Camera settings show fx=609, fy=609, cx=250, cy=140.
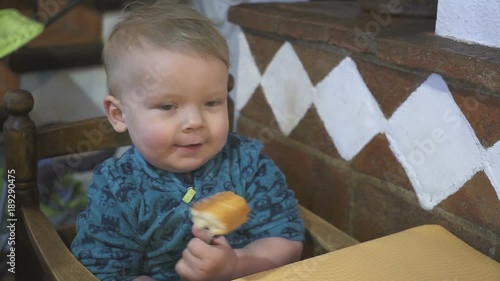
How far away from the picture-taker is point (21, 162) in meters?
1.09

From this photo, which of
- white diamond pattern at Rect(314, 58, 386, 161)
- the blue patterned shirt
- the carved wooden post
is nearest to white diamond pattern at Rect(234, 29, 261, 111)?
white diamond pattern at Rect(314, 58, 386, 161)

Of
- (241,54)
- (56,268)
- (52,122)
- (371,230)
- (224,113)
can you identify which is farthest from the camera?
(52,122)

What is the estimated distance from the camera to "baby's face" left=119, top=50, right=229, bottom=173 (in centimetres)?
95

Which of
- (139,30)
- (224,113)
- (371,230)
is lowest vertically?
(371,230)

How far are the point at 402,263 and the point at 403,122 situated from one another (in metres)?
0.32

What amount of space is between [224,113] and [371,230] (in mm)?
398

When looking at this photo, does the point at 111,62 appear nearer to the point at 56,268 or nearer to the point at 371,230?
the point at 56,268

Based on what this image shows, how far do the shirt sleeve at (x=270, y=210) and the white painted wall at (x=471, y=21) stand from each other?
1.32 ft

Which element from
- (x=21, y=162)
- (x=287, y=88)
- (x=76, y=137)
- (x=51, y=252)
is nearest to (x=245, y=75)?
(x=287, y=88)

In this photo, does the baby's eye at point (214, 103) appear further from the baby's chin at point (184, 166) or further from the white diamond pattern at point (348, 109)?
the white diamond pattern at point (348, 109)

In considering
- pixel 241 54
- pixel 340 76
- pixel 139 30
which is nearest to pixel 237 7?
pixel 241 54

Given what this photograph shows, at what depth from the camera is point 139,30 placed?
98 centimetres

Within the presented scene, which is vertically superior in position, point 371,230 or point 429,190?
point 429,190

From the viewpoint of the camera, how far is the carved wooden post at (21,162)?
1.06 metres
